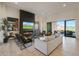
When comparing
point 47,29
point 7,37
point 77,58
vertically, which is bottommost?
point 77,58

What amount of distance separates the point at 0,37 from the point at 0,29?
0.48 meters

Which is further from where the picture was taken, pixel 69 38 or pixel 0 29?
pixel 69 38

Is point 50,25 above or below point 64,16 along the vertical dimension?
below

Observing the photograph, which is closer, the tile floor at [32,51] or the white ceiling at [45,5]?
the tile floor at [32,51]

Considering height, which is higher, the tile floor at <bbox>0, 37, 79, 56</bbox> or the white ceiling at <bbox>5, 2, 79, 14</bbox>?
the white ceiling at <bbox>5, 2, 79, 14</bbox>

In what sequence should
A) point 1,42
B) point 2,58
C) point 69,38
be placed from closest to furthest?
point 2,58
point 1,42
point 69,38

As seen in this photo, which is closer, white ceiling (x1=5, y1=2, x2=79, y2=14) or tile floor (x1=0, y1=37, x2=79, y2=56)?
tile floor (x1=0, y1=37, x2=79, y2=56)

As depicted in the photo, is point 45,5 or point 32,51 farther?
point 45,5

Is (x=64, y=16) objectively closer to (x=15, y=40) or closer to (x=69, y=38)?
(x=69, y=38)

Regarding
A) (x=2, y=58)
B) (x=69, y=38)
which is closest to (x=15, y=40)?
(x=2, y=58)

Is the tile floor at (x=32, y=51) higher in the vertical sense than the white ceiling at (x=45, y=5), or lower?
lower

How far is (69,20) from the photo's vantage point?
7445mm

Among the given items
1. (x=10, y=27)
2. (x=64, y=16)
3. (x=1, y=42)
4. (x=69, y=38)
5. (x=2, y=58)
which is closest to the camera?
(x=2, y=58)

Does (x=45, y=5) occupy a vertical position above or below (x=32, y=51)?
above
